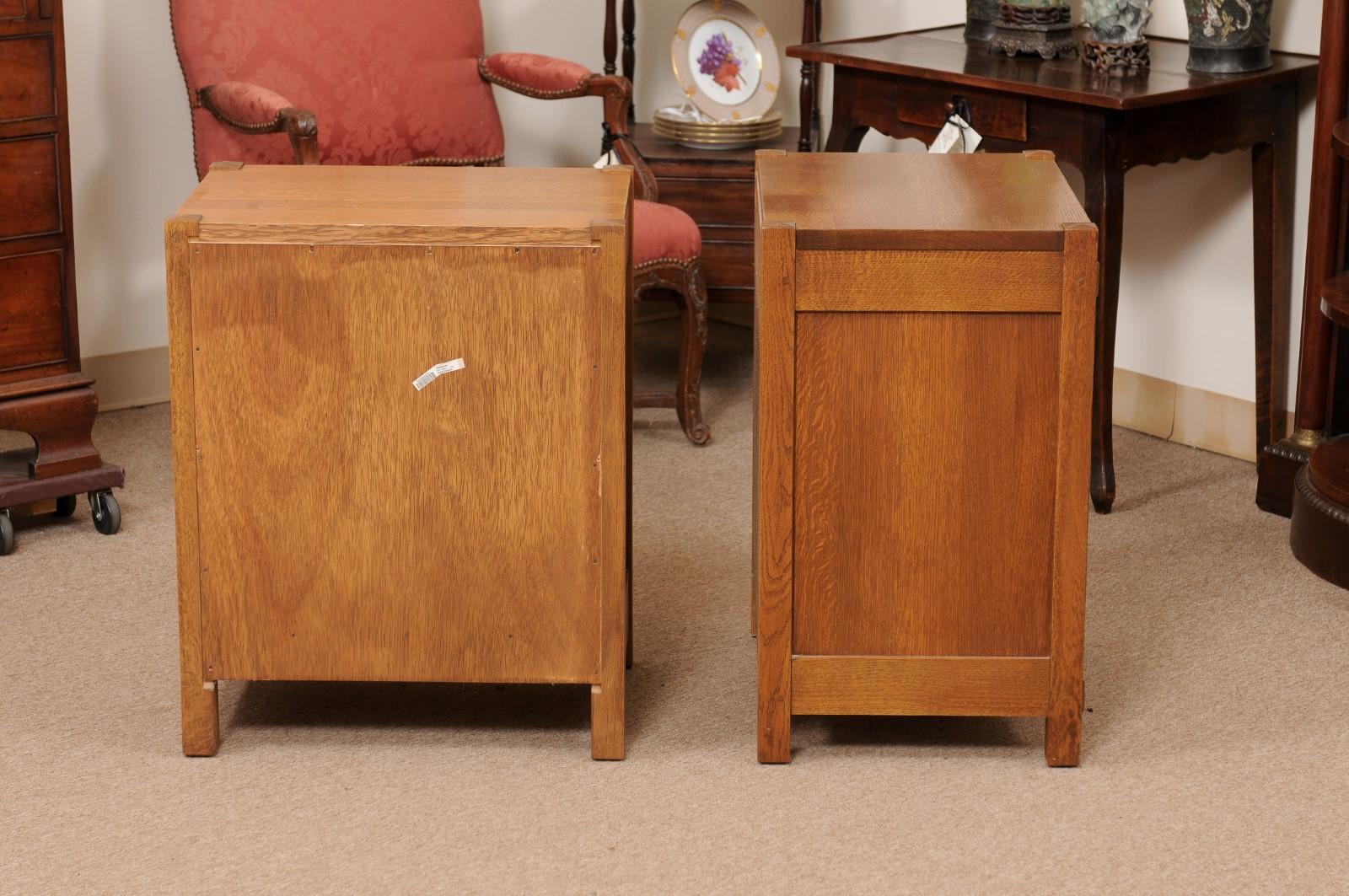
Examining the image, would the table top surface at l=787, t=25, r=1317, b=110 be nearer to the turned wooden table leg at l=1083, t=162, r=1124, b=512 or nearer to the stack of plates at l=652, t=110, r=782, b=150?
the turned wooden table leg at l=1083, t=162, r=1124, b=512

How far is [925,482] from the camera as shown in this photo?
213cm

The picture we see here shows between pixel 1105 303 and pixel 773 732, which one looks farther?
pixel 1105 303

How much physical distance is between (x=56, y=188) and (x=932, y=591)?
5.36 feet

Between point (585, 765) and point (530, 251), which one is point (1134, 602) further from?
point (530, 251)

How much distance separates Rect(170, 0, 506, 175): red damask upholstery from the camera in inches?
132

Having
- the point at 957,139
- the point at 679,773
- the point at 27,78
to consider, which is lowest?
the point at 679,773

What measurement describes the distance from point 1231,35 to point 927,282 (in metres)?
1.28

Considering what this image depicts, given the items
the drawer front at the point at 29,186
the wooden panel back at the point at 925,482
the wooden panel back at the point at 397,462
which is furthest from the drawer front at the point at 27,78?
the wooden panel back at the point at 925,482

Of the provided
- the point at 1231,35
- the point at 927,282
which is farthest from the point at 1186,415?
the point at 927,282

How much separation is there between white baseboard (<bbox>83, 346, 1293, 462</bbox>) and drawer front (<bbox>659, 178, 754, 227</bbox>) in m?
0.86

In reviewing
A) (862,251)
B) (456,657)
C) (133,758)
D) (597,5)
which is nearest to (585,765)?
(456,657)

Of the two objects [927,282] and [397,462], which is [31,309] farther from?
[927,282]

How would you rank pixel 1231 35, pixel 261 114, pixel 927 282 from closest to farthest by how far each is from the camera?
pixel 927 282
pixel 1231 35
pixel 261 114

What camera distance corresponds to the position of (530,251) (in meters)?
2.08
